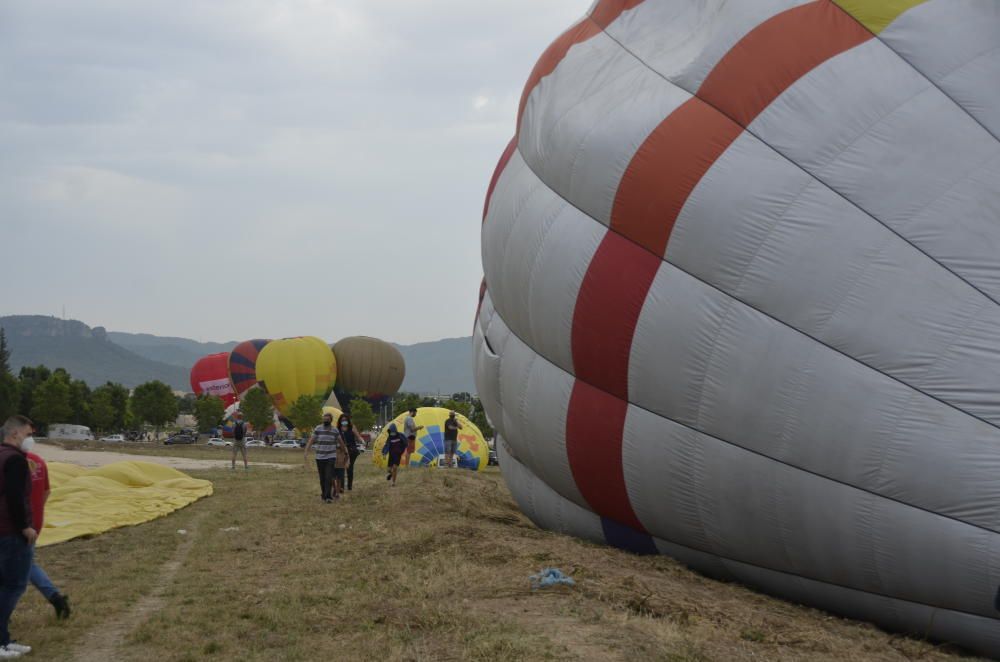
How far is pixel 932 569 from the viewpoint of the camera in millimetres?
5504

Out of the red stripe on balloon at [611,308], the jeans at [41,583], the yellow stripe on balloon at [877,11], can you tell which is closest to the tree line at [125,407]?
the red stripe on balloon at [611,308]

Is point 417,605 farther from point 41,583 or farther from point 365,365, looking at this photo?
point 365,365

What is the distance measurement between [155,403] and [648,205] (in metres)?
60.3

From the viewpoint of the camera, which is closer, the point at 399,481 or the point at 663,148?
the point at 663,148

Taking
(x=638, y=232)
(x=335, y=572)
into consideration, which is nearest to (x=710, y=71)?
(x=638, y=232)

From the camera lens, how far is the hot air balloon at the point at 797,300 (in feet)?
18.3

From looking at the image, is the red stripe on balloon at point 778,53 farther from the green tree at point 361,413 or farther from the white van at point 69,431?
the white van at point 69,431

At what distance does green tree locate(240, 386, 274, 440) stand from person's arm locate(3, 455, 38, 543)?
5346cm

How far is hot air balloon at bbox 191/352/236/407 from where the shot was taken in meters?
73.4

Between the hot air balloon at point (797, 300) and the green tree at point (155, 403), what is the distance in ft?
194

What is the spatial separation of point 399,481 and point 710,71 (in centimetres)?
1064

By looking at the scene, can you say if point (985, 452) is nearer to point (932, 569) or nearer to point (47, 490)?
point (932, 569)

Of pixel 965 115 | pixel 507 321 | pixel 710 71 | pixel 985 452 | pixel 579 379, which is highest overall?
pixel 710 71

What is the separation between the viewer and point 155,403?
6203cm
